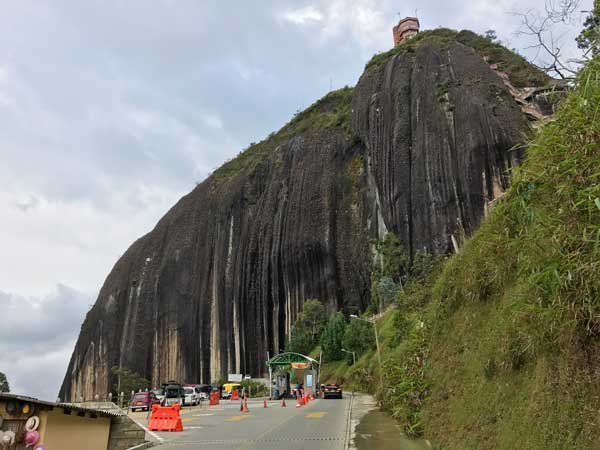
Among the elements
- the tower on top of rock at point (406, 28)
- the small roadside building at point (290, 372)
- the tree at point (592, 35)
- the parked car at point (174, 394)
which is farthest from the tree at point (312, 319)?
the tree at point (592, 35)

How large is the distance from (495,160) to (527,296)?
3708 centimetres

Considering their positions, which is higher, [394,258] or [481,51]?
[481,51]

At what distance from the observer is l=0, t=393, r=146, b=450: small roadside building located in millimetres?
7754

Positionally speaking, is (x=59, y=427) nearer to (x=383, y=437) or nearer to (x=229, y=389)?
(x=383, y=437)

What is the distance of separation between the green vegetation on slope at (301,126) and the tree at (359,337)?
27.1 m

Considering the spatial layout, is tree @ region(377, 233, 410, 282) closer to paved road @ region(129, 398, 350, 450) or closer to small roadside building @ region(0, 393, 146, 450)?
paved road @ region(129, 398, 350, 450)

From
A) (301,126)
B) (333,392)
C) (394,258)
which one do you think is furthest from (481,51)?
(333,392)

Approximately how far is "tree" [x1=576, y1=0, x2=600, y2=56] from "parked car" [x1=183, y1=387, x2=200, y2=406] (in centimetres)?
2980

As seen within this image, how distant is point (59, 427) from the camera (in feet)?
29.0

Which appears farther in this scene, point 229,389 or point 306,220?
point 306,220

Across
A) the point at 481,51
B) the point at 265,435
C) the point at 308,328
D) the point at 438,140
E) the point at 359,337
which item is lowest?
the point at 265,435

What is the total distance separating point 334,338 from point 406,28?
4234cm

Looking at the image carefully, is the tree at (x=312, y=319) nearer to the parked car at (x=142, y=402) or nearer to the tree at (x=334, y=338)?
the tree at (x=334, y=338)

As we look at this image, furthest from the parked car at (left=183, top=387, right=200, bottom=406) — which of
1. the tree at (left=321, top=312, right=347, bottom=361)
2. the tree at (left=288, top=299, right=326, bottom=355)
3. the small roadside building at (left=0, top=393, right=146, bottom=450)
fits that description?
the small roadside building at (left=0, top=393, right=146, bottom=450)
